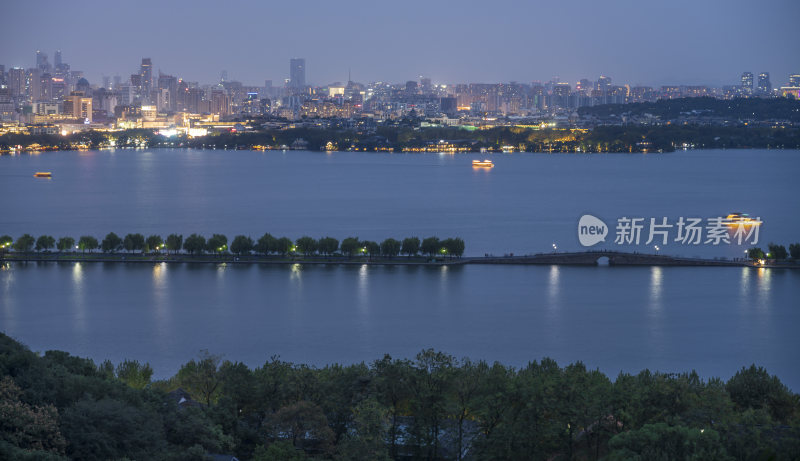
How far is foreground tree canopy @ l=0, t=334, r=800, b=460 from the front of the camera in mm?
2689

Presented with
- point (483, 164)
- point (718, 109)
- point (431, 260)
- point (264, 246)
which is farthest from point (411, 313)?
point (718, 109)

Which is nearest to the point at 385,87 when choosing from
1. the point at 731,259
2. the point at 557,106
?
the point at 557,106

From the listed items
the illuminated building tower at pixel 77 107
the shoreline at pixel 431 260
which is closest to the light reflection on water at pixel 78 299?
the shoreline at pixel 431 260

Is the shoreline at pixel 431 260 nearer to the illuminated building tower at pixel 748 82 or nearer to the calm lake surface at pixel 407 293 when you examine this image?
the calm lake surface at pixel 407 293

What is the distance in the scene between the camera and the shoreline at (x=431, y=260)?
295 inches

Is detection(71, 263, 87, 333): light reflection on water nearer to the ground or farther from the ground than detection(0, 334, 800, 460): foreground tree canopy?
nearer to the ground

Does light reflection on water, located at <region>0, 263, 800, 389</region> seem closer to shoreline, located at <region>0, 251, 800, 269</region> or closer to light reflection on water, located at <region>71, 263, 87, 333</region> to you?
light reflection on water, located at <region>71, 263, 87, 333</region>

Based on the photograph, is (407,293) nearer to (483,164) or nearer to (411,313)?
(411,313)

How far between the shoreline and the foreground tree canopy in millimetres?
3848

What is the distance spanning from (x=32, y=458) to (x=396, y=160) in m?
19.5

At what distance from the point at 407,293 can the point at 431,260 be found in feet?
3.49

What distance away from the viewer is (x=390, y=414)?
10.6ft

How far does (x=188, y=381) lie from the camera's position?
378cm

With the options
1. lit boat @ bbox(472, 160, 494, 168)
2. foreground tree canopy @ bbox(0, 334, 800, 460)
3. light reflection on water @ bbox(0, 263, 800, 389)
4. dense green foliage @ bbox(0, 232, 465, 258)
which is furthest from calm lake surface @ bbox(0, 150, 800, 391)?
lit boat @ bbox(472, 160, 494, 168)
